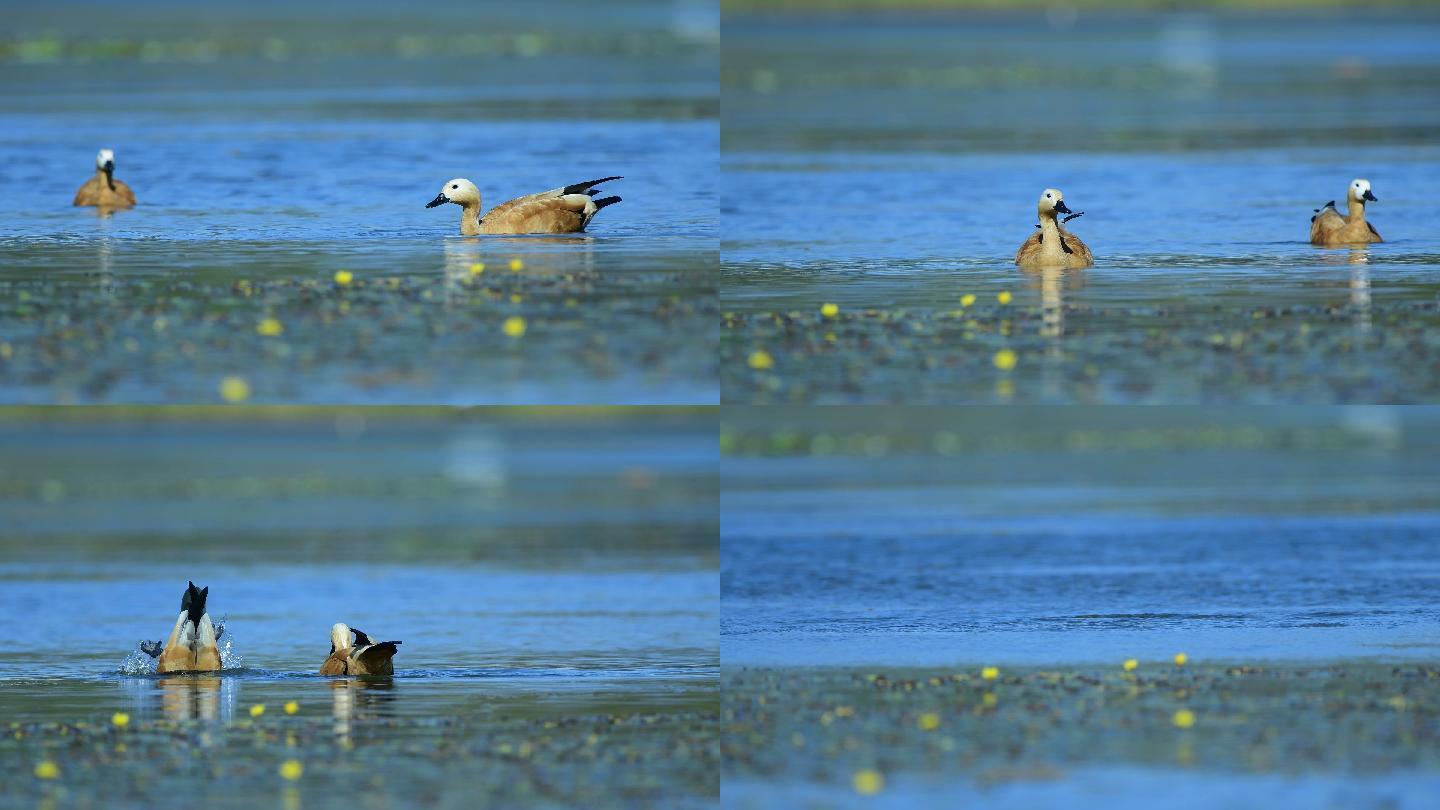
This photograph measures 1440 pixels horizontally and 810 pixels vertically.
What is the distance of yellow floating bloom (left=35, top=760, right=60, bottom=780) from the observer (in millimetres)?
13609

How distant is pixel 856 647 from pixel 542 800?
4.89 meters

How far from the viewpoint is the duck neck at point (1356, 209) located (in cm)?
2281

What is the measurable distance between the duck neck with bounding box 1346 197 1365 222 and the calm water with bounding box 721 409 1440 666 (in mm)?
3060

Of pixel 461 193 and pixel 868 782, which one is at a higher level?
pixel 461 193

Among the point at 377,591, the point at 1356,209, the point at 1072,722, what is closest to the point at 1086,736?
the point at 1072,722

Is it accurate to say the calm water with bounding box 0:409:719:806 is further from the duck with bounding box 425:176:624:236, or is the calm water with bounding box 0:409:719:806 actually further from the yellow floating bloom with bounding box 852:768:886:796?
the duck with bounding box 425:176:624:236

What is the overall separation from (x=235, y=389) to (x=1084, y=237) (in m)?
10.5

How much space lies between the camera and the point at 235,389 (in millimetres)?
16422

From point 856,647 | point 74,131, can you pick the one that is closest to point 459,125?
point 74,131

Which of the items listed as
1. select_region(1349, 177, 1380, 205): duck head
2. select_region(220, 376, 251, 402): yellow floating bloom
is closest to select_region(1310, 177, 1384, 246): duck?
select_region(1349, 177, 1380, 205): duck head

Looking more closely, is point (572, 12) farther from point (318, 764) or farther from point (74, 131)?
point (318, 764)

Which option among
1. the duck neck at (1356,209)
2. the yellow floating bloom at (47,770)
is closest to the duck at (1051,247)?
the duck neck at (1356,209)

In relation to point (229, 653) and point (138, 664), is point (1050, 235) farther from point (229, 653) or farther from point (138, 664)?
point (138, 664)

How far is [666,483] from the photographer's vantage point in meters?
29.3
